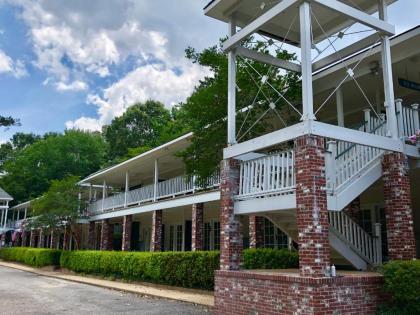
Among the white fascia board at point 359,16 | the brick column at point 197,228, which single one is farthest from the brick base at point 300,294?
the brick column at point 197,228

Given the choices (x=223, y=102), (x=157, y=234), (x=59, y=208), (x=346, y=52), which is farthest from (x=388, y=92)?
(x=59, y=208)

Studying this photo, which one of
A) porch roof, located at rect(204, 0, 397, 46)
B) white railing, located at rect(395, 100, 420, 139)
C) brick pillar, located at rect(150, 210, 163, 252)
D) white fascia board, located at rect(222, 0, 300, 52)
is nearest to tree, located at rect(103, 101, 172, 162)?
brick pillar, located at rect(150, 210, 163, 252)

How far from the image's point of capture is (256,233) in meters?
15.1

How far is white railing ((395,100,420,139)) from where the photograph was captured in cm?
→ 1036

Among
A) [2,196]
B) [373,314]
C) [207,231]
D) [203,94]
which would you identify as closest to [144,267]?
[207,231]

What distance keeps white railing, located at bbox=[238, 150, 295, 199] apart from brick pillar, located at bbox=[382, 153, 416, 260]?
213 centimetres

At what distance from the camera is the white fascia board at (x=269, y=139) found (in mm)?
8391

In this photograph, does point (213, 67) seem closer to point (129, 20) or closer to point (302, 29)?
point (302, 29)

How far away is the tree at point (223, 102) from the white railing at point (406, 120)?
127 inches

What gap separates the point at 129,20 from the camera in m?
19.4

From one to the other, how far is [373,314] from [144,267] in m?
12.6

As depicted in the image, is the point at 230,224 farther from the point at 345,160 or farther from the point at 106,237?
the point at 106,237

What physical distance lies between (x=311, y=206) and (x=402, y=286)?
2.14 metres

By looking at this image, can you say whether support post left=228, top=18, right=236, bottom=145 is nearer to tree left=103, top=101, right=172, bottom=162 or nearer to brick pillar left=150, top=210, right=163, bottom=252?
brick pillar left=150, top=210, right=163, bottom=252
